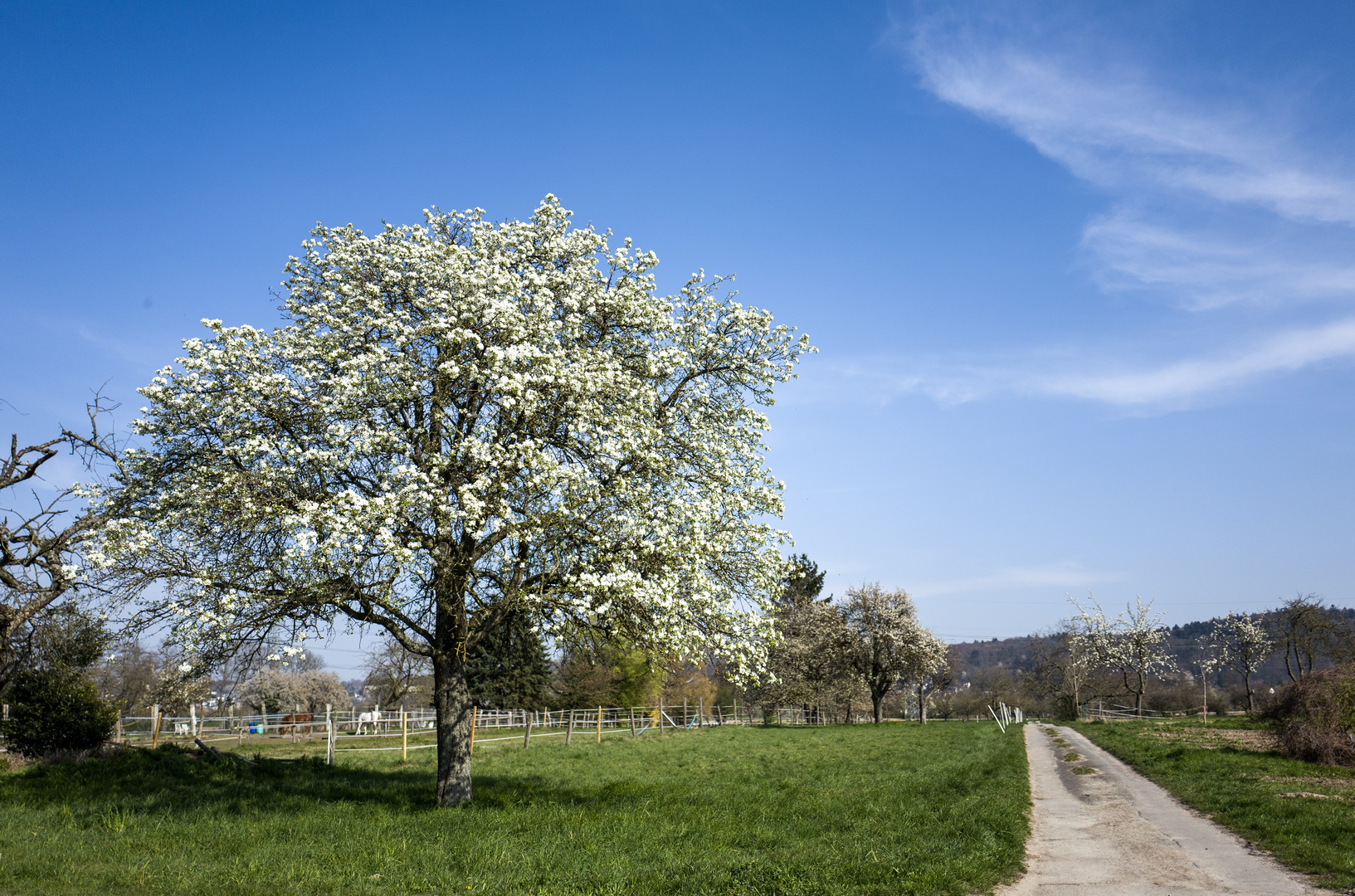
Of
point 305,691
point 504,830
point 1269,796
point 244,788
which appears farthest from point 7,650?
point 305,691

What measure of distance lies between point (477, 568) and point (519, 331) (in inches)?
196

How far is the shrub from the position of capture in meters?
22.8

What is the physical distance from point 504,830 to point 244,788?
867cm

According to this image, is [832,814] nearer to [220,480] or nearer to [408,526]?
[408,526]

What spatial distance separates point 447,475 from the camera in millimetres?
14953

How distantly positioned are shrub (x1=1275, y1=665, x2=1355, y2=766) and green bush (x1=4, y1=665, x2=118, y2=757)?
113ft

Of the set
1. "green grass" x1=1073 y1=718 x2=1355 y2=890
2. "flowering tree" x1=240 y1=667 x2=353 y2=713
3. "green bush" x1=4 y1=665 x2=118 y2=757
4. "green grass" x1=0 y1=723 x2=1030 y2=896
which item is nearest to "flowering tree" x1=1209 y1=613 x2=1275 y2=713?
"green grass" x1=1073 y1=718 x2=1355 y2=890

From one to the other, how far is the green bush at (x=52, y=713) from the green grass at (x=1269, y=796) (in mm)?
27003

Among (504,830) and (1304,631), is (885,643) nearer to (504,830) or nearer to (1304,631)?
(1304,631)

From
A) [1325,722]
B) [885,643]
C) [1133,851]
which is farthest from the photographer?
[885,643]

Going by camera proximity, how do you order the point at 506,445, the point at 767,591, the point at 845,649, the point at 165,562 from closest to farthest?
1. the point at 165,562
2. the point at 506,445
3. the point at 767,591
4. the point at 845,649

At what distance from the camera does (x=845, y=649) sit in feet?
201

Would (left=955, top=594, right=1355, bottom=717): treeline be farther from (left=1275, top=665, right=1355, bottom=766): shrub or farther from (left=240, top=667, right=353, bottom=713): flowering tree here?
(left=240, top=667, right=353, bottom=713): flowering tree

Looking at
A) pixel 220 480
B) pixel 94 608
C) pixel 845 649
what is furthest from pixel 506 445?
pixel 845 649
